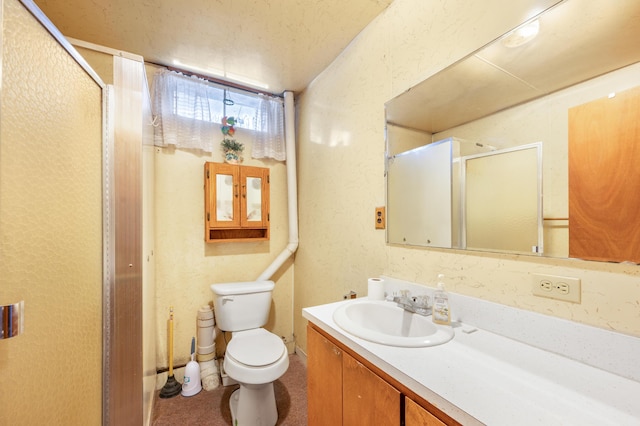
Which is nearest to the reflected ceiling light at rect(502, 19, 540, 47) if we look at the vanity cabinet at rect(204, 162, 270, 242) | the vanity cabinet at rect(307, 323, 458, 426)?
the vanity cabinet at rect(307, 323, 458, 426)

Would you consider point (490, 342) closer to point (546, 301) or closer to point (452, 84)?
point (546, 301)

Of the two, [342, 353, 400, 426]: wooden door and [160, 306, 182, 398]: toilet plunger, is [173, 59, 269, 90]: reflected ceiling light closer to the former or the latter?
[160, 306, 182, 398]: toilet plunger

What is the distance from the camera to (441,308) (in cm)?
95

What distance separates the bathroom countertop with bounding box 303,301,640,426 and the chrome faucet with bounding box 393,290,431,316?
0.20 m

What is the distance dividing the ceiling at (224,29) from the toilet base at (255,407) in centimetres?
210

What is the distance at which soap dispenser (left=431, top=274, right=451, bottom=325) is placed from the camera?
94 centimetres

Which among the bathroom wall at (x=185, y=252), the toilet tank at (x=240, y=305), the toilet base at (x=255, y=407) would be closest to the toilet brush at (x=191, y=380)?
the bathroom wall at (x=185, y=252)

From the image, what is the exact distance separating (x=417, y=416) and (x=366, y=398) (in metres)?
0.20

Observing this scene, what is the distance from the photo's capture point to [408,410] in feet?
2.10

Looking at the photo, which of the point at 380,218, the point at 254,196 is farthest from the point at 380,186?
the point at 254,196

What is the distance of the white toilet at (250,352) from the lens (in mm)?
1357

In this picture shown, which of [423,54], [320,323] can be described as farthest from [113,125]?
[423,54]

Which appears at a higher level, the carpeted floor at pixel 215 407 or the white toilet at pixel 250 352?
the white toilet at pixel 250 352

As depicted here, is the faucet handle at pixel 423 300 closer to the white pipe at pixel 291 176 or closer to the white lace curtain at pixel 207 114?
the white pipe at pixel 291 176
